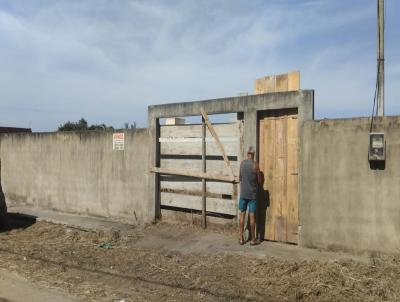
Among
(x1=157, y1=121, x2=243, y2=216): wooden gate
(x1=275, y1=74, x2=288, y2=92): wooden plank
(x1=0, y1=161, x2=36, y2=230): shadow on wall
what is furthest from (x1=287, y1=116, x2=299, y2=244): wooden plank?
(x1=0, y1=161, x2=36, y2=230): shadow on wall

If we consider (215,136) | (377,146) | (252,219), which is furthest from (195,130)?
(377,146)

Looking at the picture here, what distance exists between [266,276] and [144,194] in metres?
4.70

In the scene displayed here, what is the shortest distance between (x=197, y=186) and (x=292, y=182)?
237cm

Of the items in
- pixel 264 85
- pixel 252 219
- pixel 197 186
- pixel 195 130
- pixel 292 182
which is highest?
pixel 264 85

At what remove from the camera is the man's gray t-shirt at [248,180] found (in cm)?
843

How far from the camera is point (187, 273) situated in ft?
24.6

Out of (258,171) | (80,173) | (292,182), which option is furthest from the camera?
(80,173)

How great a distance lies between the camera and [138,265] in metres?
8.12

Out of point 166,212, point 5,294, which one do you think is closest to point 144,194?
point 166,212

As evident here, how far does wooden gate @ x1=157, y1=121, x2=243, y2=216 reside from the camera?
932 centimetres

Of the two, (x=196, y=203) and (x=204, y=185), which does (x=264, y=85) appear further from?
(x=196, y=203)

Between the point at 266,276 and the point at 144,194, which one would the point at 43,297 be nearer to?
the point at 266,276

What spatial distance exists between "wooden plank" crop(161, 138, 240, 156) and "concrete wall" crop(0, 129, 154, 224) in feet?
2.22

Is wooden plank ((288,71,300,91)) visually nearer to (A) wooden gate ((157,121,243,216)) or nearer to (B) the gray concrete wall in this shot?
(B) the gray concrete wall
